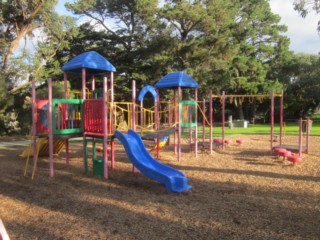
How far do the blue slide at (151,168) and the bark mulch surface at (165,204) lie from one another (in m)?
0.26

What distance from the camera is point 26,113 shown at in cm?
2509

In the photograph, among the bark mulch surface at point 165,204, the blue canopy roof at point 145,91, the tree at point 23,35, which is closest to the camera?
the bark mulch surface at point 165,204

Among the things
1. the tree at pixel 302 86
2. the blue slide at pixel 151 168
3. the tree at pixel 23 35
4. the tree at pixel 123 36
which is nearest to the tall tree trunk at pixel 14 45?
the tree at pixel 23 35

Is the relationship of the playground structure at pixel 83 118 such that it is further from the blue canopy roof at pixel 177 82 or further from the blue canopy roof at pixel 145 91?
the blue canopy roof at pixel 145 91

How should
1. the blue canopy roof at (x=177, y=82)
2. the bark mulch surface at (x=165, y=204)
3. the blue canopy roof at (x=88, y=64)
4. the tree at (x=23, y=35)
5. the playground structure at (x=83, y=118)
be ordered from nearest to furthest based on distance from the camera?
the bark mulch surface at (x=165, y=204), the playground structure at (x=83, y=118), the blue canopy roof at (x=88, y=64), the blue canopy roof at (x=177, y=82), the tree at (x=23, y=35)

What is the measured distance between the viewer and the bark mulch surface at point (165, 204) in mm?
4742

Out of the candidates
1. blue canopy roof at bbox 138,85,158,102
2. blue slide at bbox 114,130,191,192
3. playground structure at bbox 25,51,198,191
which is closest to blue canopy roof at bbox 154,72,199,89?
blue canopy roof at bbox 138,85,158,102

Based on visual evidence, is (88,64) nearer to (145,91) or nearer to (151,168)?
(151,168)

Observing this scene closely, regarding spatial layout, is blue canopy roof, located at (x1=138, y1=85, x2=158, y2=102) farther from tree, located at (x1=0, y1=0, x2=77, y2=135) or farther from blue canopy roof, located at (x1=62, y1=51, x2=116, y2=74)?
tree, located at (x1=0, y1=0, x2=77, y2=135)

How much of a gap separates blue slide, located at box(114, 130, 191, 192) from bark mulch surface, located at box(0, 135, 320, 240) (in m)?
0.26

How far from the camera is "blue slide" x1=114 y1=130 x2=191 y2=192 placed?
7062mm

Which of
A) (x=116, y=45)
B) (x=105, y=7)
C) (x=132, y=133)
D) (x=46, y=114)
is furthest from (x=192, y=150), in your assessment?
(x=105, y=7)

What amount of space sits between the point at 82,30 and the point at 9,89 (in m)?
12.0

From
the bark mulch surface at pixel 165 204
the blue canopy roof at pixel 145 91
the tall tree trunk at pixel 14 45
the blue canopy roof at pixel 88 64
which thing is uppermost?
the tall tree trunk at pixel 14 45
